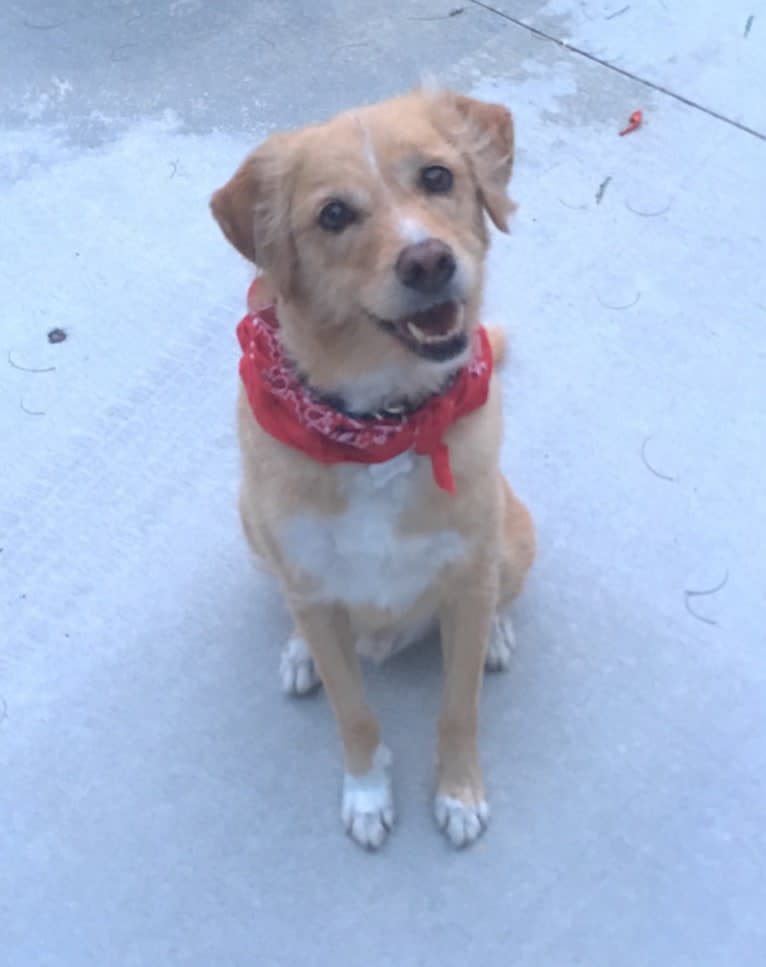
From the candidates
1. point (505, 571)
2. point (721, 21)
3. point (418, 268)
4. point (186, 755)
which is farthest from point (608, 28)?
point (186, 755)

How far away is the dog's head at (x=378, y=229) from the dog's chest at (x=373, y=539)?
120 mm

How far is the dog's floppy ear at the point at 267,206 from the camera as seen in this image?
144 cm

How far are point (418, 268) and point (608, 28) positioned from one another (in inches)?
98.0

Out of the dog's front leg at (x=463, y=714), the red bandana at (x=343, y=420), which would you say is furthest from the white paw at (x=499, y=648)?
the red bandana at (x=343, y=420)

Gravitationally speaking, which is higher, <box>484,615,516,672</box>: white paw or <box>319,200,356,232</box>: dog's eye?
<box>319,200,356,232</box>: dog's eye

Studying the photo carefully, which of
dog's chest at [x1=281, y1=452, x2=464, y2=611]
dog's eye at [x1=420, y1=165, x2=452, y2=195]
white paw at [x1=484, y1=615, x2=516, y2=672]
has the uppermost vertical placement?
dog's eye at [x1=420, y1=165, x2=452, y2=195]

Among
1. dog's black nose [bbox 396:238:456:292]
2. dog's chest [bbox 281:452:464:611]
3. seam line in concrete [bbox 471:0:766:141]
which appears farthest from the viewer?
seam line in concrete [bbox 471:0:766:141]

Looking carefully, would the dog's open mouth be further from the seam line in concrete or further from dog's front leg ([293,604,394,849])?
the seam line in concrete

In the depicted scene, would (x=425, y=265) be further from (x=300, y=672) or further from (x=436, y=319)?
(x=300, y=672)

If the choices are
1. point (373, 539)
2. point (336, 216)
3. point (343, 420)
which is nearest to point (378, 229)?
point (336, 216)

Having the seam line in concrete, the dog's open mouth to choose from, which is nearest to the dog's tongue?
the dog's open mouth

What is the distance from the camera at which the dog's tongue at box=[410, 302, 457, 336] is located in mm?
1443

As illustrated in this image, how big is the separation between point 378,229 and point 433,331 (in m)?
0.17

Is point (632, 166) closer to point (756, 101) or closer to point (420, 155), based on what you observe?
point (756, 101)
